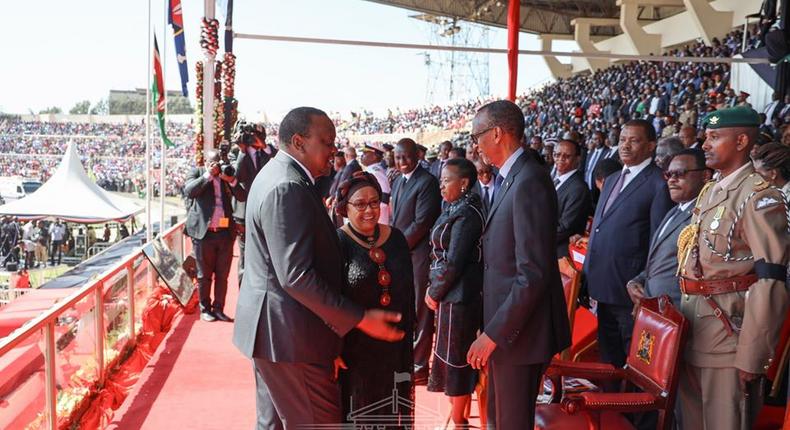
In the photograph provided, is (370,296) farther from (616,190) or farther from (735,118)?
(616,190)

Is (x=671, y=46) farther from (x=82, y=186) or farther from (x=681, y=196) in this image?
(x=681, y=196)

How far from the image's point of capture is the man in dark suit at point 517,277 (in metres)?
2.51

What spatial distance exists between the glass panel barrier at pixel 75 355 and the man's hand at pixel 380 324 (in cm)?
198

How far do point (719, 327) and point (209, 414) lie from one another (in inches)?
115

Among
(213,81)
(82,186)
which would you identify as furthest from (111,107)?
(213,81)

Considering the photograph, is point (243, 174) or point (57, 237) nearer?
point (243, 174)

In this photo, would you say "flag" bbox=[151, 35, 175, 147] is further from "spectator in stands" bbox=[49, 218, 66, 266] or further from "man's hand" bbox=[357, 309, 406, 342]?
"spectator in stands" bbox=[49, 218, 66, 266]

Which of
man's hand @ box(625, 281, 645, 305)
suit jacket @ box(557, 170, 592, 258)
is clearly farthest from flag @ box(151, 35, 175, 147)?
man's hand @ box(625, 281, 645, 305)

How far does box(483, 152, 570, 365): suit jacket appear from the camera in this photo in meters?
2.51

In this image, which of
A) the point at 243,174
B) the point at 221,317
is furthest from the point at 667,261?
the point at 243,174

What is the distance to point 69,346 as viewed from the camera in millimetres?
3896

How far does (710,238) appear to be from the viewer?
2.68 m

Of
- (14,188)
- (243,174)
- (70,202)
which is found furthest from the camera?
(14,188)

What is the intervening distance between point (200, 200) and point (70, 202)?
41.9 ft
